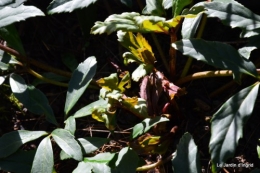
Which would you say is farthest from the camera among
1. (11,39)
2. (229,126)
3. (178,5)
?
(11,39)

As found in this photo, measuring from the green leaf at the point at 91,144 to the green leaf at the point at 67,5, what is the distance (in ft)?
1.26

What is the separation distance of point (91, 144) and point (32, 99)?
242 mm

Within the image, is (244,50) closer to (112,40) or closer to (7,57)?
(112,40)

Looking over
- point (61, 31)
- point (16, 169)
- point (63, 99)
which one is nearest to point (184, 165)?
point (16, 169)

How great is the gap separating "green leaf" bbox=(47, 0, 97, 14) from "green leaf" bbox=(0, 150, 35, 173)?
43 centimetres

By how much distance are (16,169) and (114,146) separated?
310 millimetres

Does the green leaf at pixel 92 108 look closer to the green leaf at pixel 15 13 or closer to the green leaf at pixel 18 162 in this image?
the green leaf at pixel 18 162

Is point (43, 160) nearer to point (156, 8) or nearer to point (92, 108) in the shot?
point (92, 108)

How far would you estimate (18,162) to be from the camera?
47.0 inches

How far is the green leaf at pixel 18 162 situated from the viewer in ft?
3.86

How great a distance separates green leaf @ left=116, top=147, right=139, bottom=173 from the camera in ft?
3.59

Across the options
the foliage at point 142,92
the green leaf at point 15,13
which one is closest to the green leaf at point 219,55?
the foliage at point 142,92

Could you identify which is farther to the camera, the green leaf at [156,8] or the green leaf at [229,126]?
the green leaf at [156,8]

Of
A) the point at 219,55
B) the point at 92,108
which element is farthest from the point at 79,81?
the point at 219,55
